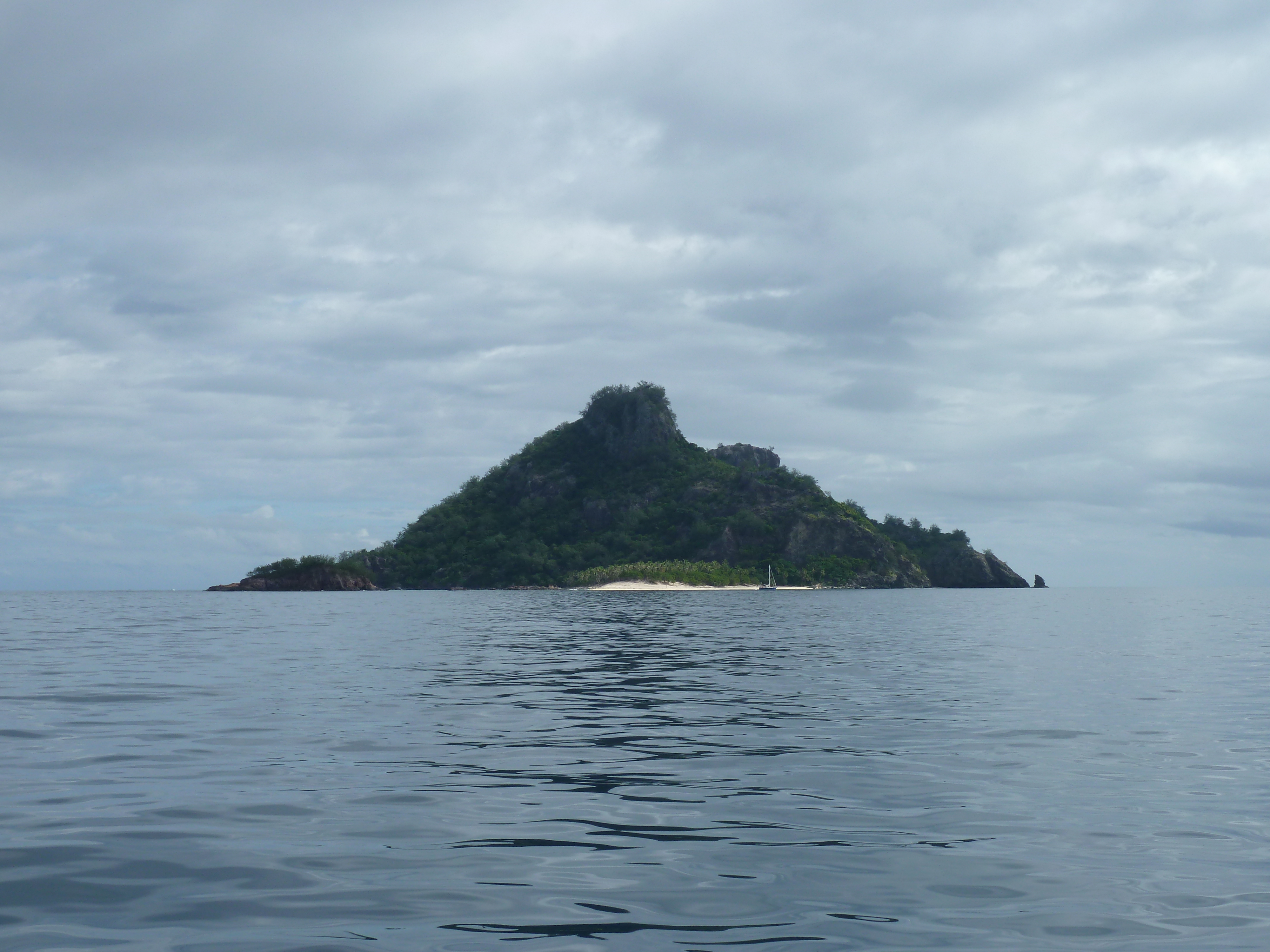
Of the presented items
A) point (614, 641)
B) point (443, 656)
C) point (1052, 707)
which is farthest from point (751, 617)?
point (1052, 707)

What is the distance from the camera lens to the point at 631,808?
11.9 metres

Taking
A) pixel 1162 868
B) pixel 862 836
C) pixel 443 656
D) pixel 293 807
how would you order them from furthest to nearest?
pixel 443 656, pixel 293 807, pixel 862 836, pixel 1162 868

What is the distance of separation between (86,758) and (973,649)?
33.8 meters

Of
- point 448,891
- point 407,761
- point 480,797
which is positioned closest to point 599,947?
point 448,891

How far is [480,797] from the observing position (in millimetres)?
12422

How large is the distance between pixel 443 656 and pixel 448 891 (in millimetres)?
27470

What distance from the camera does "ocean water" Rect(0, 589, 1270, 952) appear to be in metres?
7.88

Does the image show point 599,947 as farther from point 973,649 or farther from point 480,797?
point 973,649

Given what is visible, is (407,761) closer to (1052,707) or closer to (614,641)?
(1052,707)

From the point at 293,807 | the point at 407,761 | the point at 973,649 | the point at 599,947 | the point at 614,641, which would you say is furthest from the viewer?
the point at 614,641

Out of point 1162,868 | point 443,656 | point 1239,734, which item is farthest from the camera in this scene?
point 443,656

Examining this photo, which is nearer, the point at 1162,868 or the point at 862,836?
the point at 1162,868

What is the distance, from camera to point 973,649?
39.7 m

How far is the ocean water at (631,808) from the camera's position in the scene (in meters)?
7.88
